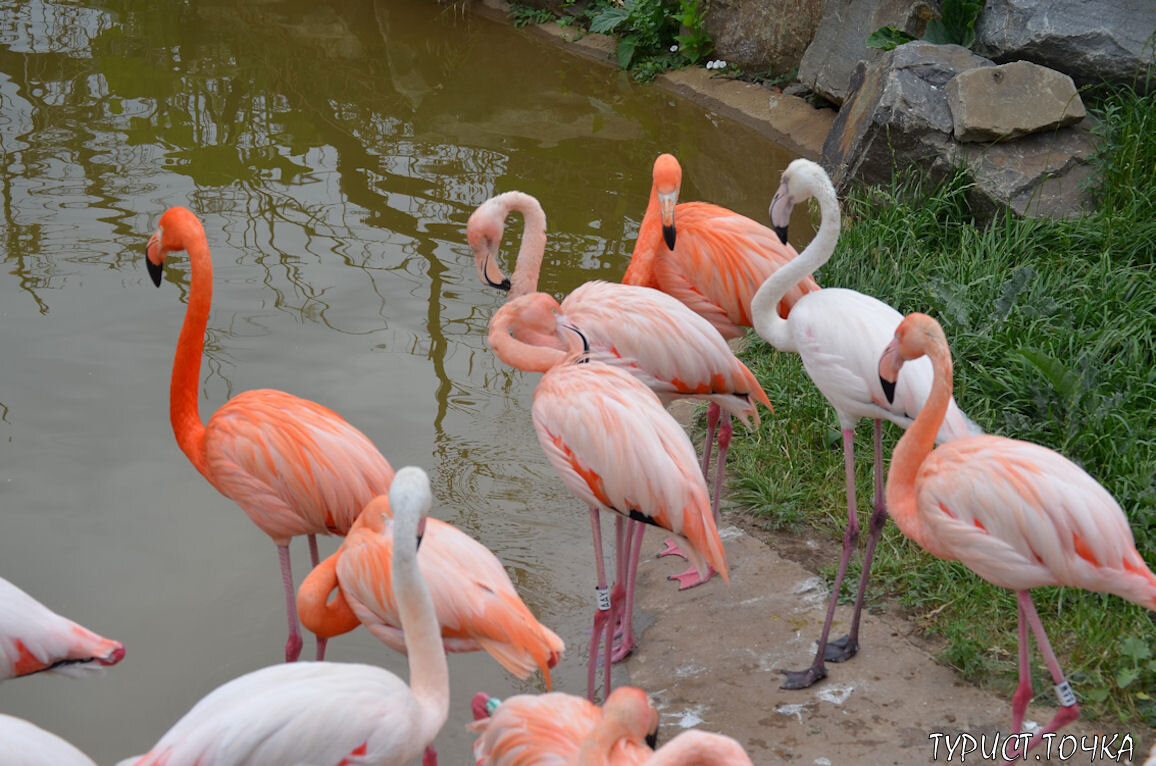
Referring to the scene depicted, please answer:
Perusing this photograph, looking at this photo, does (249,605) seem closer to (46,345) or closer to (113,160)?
(46,345)

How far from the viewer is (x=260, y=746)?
209 centimetres

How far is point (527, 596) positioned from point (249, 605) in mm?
939

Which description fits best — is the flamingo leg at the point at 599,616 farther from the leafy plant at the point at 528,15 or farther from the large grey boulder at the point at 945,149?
the leafy plant at the point at 528,15

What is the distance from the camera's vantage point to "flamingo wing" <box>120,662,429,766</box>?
81.9 inches

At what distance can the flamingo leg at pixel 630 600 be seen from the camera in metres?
3.27

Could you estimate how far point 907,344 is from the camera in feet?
9.35

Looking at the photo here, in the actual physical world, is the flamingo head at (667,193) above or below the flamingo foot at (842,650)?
above

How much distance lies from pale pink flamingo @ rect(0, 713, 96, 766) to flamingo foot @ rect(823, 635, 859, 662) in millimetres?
2112

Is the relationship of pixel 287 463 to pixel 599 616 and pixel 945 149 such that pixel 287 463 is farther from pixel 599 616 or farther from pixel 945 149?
pixel 945 149

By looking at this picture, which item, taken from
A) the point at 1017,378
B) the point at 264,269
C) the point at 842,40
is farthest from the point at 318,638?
the point at 842,40

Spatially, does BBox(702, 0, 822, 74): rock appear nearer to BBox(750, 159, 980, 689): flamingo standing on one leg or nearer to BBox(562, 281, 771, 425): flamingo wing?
BBox(750, 159, 980, 689): flamingo standing on one leg

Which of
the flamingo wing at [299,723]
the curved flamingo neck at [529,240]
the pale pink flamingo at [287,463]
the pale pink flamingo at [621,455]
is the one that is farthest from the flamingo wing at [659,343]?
the flamingo wing at [299,723]

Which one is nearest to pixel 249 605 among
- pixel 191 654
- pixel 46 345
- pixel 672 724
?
pixel 191 654

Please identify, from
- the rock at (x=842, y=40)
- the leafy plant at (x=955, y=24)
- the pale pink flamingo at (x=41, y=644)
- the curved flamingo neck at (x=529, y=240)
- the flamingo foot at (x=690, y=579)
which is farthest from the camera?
the rock at (x=842, y=40)
